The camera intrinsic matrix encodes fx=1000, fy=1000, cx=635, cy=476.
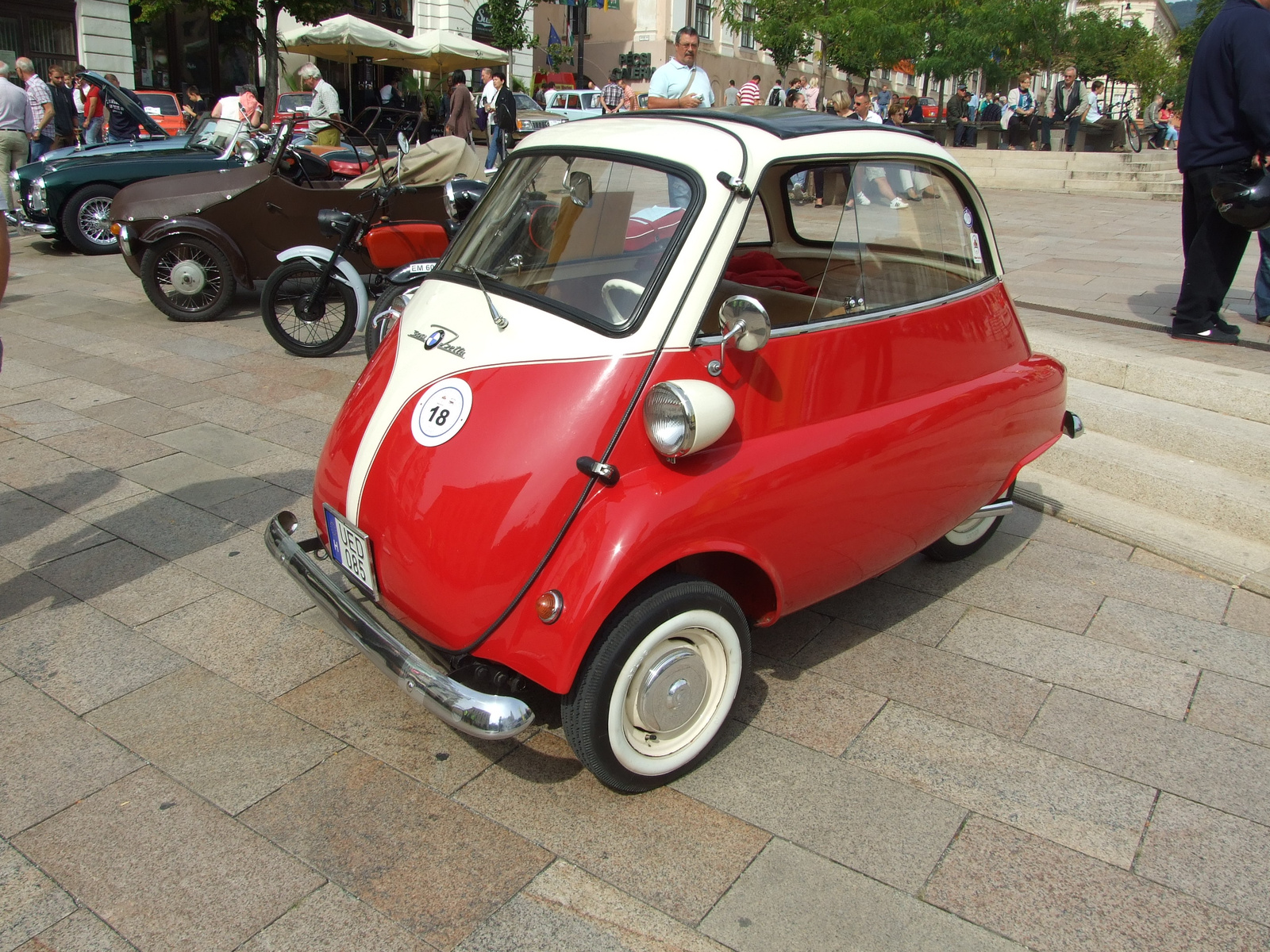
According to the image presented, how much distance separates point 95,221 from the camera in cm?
1084

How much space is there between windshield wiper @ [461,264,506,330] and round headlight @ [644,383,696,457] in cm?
58

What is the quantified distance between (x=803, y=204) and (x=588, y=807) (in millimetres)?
2428

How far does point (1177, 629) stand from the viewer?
3.93m

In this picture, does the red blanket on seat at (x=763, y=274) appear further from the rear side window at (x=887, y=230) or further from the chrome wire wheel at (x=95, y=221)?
the chrome wire wheel at (x=95, y=221)

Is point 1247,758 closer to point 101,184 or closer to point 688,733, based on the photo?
point 688,733

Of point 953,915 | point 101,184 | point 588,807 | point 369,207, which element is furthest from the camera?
point 101,184

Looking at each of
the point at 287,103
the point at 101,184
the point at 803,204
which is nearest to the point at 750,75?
the point at 287,103

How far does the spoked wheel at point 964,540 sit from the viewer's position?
169 inches

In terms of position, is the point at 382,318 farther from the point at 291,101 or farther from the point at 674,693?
the point at 291,101

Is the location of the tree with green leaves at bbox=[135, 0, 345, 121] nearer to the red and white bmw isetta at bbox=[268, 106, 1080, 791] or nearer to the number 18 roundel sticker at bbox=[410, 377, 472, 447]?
the red and white bmw isetta at bbox=[268, 106, 1080, 791]

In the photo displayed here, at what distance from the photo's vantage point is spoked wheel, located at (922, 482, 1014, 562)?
430 centimetres

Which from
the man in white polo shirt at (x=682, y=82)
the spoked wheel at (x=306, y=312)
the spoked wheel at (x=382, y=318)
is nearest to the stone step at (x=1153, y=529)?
the spoked wheel at (x=382, y=318)

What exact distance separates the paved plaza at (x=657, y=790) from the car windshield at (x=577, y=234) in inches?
54.4

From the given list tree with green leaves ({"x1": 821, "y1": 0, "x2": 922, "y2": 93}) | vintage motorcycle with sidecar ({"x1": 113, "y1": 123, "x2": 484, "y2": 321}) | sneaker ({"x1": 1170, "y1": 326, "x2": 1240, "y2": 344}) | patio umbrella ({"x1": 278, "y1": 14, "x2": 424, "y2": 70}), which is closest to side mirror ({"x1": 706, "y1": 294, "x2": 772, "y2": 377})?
sneaker ({"x1": 1170, "y1": 326, "x2": 1240, "y2": 344})
